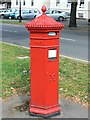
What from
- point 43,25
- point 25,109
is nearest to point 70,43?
point 25,109

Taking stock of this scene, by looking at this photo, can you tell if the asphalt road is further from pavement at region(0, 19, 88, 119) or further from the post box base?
the post box base

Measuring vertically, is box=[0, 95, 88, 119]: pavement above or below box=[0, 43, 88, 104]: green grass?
below

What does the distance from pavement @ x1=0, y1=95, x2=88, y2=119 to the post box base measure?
78 millimetres

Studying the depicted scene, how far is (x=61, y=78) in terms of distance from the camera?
338 inches

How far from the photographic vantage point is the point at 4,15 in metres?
55.2

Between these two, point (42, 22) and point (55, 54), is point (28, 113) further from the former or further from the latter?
point (42, 22)

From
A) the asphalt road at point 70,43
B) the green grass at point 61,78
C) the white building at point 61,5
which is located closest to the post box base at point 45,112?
the green grass at point 61,78

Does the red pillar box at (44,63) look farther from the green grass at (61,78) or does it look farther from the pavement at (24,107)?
the green grass at (61,78)

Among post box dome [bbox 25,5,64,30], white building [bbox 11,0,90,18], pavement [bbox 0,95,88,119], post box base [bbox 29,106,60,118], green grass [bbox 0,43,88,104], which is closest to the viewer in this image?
post box dome [bbox 25,5,64,30]

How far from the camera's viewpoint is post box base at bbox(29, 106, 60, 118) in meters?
5.82

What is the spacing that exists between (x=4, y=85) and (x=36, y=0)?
55.3 m

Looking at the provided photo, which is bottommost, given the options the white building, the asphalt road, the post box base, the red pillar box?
the post box base

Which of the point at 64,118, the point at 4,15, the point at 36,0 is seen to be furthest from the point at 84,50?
the point at 36,0

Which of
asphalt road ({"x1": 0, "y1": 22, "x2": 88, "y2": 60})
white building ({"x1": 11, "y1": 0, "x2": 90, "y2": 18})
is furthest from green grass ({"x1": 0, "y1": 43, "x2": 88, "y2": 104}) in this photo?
white building ({"x1": 11, "y1": 0, "x2": 90, "y2": 18})
